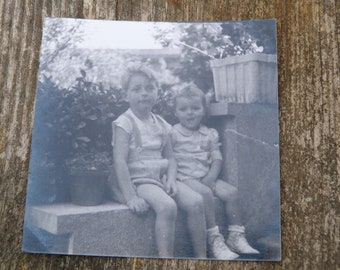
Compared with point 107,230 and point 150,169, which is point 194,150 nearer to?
point 150,169

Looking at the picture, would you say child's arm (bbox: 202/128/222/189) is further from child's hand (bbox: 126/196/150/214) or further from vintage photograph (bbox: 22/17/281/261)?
child's hand (bbox: 126/196/150/214)

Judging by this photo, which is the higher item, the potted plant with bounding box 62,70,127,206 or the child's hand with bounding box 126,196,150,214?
the potted plant with bounding box 62,70,127,206

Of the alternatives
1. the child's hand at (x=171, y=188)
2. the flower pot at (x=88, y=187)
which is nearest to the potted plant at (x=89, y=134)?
Answer: the flower pot at (x=88, y=187)

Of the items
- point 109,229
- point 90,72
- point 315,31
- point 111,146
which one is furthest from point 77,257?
point 315,31

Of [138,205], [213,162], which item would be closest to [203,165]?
[213,162]

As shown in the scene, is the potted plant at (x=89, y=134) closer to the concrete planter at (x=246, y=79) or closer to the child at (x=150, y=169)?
the child at (x=150, y=169)

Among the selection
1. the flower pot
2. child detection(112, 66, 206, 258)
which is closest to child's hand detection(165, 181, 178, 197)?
child detection(112, 66, 206, 258)

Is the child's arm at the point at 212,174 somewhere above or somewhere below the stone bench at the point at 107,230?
above

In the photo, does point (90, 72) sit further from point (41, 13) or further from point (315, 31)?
point (315, 31)
